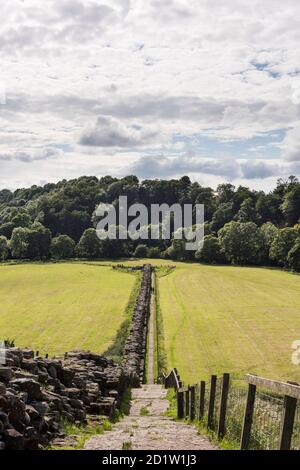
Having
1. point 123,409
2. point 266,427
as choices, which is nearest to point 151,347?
point 123,409

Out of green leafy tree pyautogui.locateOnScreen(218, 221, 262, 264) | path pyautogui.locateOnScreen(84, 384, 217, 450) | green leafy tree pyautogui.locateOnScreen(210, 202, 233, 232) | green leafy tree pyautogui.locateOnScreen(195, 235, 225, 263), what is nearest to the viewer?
path pyautogui.locateOnScreen(84, 384, 217, 450)

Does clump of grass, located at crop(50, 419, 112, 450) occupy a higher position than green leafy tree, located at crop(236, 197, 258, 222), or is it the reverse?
green leafy tree, located at crop(236, 197, 258, 222)

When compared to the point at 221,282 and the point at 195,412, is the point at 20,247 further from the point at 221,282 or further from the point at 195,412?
the point at 195,412

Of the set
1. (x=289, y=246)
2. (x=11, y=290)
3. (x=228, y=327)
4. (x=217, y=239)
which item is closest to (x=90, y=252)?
(x=217, y=239)

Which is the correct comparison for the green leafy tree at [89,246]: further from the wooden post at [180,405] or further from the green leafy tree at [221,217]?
the wooden post at [180,405]

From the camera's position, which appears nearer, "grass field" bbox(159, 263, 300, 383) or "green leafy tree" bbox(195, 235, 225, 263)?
"grass field" bbox(159, 263, 300, 383)

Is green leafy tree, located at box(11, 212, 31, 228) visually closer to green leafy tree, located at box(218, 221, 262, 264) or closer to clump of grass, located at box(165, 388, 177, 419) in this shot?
green leafy tree, located at box(218, 221, 262, 264)

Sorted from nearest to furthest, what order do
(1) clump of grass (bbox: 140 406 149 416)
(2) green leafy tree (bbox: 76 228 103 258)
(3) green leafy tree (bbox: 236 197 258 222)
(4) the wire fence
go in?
(4) the wire fence → (1) clump of grass (bbox: 140 406 149 416) → (2) green leafy tree (bbox: 76 228 103 258) → (3) green leafy tree (bbox: 236 197 258 222)

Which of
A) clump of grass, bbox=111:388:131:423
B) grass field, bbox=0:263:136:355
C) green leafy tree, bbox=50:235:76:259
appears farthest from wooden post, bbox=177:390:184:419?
green leafy tree, bbox=50:235:76:259

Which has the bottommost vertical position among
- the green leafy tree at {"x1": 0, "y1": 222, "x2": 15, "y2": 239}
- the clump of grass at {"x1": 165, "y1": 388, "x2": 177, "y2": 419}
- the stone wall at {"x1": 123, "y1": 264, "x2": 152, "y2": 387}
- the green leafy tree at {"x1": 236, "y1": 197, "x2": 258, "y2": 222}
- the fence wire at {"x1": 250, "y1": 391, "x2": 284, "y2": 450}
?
the stone wall at {"x1": 123, "y1": 264, "x2": 152, "y2": 387}
